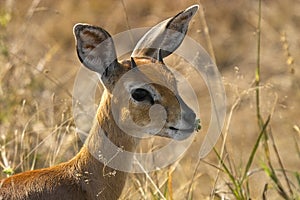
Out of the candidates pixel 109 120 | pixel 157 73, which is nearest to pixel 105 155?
pixel 109 120

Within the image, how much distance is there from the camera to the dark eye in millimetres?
4781

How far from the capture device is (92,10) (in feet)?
38.7

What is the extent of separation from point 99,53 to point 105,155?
509mm

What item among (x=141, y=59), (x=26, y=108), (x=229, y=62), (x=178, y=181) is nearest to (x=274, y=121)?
(x=229, y=62)

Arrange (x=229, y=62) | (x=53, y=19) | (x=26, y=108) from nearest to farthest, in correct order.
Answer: (x=26, y=108), (x=229, y=62), (x=53, y=19)

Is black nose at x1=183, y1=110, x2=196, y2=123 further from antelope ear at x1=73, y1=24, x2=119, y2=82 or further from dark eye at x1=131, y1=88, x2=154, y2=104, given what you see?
antelope ear at x1=73, y1=24, x2=119, y2=82

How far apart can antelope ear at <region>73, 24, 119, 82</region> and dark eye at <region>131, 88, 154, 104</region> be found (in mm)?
185

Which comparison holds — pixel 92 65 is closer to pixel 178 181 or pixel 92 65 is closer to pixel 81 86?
pixel 81 86

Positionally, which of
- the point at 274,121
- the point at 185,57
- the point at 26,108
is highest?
the point at 185,57

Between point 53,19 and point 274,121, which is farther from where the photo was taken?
point 53,19

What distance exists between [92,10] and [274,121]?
3.44m

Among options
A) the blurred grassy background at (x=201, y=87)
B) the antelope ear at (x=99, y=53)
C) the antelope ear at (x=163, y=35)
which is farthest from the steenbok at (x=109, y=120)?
the blurred grassy background at (x=201, y=87)

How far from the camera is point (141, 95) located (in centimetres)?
482

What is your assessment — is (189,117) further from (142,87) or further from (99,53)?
(99,53)
